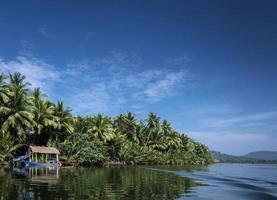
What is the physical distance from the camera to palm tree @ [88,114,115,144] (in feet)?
203

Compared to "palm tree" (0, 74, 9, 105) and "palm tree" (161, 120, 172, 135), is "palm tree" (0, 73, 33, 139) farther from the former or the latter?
"palm tree" (161, 120, 172, 135)

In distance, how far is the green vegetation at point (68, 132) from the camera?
44.0 metres

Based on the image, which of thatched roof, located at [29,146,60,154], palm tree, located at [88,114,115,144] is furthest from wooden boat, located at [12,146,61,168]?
palm tree, located at [88,114,115,144]

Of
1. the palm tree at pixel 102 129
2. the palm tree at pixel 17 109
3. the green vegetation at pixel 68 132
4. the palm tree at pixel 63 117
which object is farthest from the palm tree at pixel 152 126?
the palm tree at pixel 17 109

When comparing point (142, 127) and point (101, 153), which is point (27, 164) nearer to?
point (101, 153)

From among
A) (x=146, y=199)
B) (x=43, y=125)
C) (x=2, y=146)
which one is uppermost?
(x=43, y=125)

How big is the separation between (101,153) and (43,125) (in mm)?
11865

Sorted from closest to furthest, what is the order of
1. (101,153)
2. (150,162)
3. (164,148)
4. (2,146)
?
(2,146) → (101,153) → (150,162) → (164,148)

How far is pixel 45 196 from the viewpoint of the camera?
1741 cm

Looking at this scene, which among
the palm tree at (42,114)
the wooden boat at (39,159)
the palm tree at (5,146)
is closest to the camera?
the palm tree at (5,146)

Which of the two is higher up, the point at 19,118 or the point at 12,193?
the point at 19,118

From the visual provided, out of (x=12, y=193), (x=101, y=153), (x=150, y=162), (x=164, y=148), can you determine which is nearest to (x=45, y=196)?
(x=12, y=193)

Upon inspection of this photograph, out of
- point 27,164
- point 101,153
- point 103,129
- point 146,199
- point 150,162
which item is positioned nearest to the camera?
point 146,199

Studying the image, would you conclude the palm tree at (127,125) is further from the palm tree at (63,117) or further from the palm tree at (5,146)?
the palm tree at (5,146)
